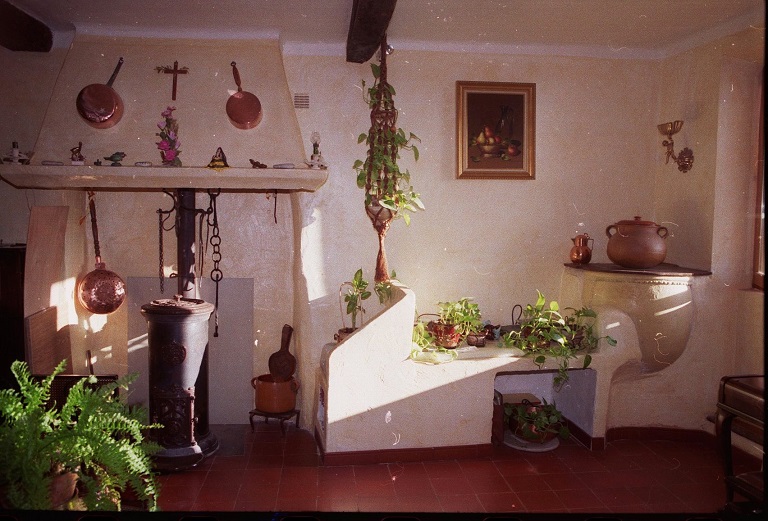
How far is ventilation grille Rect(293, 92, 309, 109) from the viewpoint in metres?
4.29

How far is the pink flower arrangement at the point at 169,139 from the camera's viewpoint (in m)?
3.91

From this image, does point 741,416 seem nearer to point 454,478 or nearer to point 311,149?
point 454,478

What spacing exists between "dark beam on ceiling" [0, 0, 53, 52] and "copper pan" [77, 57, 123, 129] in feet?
1.71

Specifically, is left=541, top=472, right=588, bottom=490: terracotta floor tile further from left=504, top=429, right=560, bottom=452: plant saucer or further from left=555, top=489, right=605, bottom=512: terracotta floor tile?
left=504, top=429, right=560, bottom=452: plant saucer

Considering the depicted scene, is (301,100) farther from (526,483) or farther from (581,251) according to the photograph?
(526,483)

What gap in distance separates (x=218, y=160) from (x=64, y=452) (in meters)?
2.73

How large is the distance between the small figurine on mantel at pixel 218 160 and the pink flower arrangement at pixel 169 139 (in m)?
0.23

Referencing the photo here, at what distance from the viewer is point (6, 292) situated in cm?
383

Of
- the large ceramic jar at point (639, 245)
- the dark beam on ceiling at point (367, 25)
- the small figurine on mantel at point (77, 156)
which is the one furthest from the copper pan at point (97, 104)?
the large ceramic jar at point (639, 245)

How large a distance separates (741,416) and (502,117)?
2722 millimetres

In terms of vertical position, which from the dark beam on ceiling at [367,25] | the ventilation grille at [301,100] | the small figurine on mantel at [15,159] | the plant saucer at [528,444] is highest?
the dark beam on ceiling at [367,25]

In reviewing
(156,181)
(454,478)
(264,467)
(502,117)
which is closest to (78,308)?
(156,181)

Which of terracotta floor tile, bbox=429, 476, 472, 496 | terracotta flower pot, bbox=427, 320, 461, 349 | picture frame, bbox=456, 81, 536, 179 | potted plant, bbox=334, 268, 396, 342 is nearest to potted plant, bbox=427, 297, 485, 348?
terracotta flower pot, bbox=427, 320, 461, 349

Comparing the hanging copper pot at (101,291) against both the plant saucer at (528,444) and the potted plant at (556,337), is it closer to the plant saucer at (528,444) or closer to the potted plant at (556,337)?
the potted plant at (556,337)
